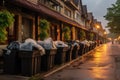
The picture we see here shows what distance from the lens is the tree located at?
69812 millimetres

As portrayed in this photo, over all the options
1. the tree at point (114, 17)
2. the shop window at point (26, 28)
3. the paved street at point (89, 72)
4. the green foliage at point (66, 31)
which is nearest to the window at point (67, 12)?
the green foliage at point (66, 31)

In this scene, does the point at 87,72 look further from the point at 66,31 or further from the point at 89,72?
the point at 66,31

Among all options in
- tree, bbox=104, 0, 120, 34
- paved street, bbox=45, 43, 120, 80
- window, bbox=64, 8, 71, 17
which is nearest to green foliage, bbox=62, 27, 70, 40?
window, bbox=64, 8, 71, 17

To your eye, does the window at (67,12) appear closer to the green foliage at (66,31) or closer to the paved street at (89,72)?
the green foliage at (66,31)

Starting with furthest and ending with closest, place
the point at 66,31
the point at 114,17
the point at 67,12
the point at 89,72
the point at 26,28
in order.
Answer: the point at 114,17, the point at 67,12, the point at 66,31, the point at 26,28, the point at 89,72

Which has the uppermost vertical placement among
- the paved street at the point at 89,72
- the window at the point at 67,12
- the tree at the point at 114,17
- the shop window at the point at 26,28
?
the tree at the point at 114,17

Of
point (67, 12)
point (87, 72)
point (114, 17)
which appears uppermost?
point (114, 17)

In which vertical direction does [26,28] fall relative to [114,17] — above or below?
below

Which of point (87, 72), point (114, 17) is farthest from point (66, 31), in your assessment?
point (114, 17)

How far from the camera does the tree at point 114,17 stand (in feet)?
229

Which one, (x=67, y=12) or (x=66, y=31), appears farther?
(x=67, y=12)

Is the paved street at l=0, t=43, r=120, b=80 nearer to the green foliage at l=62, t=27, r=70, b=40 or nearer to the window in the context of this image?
the green foliage at l=62, t=27, r=70, b=40

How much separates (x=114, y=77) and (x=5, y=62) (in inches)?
180

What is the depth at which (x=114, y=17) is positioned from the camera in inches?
2768
